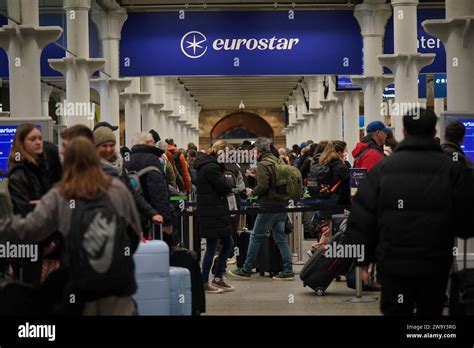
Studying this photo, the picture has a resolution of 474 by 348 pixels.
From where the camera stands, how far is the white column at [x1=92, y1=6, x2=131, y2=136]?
2578 cm

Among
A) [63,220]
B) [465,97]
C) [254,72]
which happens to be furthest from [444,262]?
[254,72]

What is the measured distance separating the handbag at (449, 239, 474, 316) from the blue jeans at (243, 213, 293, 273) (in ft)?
21.9

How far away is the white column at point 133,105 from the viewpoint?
30.9 metres

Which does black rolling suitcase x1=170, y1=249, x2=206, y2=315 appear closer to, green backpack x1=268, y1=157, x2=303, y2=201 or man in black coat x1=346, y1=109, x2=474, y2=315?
man in black coat x1=346, y1=109, x2=474, y2=315

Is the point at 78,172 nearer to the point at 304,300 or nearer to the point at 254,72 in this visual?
the point at 304,300

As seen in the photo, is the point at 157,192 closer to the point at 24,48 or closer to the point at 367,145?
the point at 367,145

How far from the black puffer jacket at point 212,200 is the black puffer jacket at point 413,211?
5893 mm

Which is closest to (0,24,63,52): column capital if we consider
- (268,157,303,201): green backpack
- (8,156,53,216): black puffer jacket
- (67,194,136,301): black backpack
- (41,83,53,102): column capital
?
(268,157,303,201): green backpack

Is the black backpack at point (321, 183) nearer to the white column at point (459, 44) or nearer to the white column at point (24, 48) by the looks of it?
the white column at point (459, 44)

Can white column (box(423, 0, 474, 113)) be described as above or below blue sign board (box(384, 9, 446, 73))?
below

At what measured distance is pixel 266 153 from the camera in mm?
13594

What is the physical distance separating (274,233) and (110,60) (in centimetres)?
1331

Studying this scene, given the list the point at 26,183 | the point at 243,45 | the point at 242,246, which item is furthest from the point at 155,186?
the point at 243,45

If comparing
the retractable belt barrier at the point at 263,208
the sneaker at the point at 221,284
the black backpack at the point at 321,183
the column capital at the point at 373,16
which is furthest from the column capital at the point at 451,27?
the column capital at the point at 373,16
